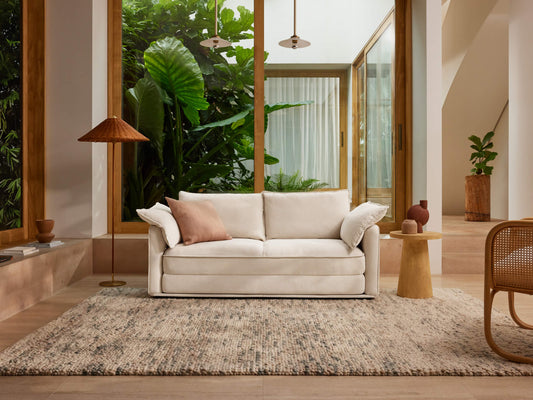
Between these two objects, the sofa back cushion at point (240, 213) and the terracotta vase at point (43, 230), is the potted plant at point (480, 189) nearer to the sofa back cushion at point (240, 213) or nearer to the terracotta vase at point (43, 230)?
the sofa back cushion at point (240, 213)

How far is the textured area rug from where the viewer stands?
219 cm

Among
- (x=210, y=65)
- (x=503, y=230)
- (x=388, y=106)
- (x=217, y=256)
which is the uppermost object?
(x=210, y=65)

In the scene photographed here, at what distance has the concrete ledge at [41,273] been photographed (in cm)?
312

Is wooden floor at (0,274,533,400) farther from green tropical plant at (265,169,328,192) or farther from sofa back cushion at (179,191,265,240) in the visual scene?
green tropical plant at (265,169,328,192)

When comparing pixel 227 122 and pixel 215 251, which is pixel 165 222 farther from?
pixel 227 122

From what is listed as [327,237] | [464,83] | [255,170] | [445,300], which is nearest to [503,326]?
[445,300]

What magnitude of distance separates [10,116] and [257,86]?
2460mm

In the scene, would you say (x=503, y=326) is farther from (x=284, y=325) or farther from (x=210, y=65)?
(x=210, y=65)

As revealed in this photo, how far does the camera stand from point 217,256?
3611 millimetres

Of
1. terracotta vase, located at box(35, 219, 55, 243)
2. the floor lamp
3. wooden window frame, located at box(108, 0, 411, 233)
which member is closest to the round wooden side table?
wooden window frame, located at box(108, 0, 411, 233)

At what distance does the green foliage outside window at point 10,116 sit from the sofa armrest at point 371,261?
10.2 ft

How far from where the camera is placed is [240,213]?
421cm

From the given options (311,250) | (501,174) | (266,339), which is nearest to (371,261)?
(311,250)

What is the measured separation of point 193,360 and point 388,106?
3.94 metres
